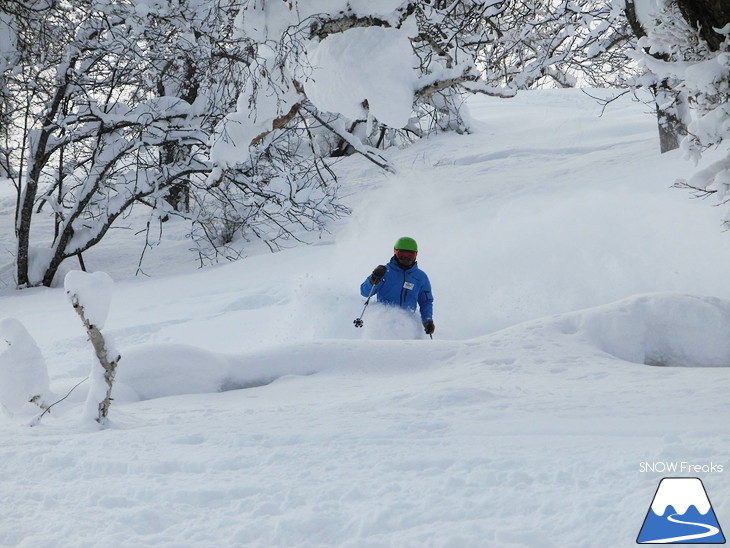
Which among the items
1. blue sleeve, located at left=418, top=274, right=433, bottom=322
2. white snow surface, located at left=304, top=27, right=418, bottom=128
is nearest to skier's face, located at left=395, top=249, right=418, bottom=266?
blue sleeve, located at left=418, top=274, right=433, bottom=322

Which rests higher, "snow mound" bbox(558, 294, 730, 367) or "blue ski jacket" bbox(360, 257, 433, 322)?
"blue ski jacket" bbox(360, 257, 433, 322)

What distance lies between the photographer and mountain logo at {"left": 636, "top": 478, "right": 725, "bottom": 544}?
98.8 inches

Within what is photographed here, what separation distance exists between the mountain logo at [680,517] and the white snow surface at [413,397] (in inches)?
Result: 2.3

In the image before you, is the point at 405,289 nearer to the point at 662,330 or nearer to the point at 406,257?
the point at 406,257

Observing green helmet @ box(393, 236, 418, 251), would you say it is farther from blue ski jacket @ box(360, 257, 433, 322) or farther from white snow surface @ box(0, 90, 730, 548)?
white snow surface @ box(0, 90, 730, 548)

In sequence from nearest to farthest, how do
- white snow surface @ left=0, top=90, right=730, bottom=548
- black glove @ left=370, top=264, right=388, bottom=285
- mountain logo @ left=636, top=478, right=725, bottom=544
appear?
mountain logo @ left=636, top=478, right=725, bottom=544 < white snow surface @ left=0, top=90, right=730, bottom=548 < black glove @ left=370, top=264, right=388, bottom=285

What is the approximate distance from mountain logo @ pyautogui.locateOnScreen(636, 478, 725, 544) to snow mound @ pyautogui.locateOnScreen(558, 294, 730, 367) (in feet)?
10.8

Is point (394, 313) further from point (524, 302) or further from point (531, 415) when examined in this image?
point (531, 415)

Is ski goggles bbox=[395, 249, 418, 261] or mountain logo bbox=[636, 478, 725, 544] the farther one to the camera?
ski goggles bbox=[395, 249, 418, 261]

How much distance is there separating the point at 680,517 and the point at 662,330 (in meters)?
3.92

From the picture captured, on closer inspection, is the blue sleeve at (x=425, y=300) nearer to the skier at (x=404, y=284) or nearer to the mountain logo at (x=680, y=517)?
the skier at (x=404, y=284)

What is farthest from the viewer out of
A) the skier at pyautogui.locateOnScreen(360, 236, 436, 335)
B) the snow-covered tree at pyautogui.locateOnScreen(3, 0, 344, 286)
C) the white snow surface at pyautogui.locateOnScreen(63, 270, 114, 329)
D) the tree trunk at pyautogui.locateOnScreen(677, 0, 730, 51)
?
the snow-covered tree at pyautogui.locateOnScreen(3, 0, 344, 286)

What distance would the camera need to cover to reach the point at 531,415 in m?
4.14

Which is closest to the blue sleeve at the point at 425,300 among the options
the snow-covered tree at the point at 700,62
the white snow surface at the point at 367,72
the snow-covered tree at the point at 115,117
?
the white snow surface at the point at 367,72
